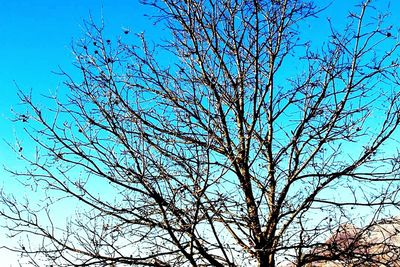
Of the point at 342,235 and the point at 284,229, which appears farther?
the point at 342,235

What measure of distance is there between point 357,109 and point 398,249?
1.72 metres

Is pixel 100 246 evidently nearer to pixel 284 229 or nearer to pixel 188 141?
pixel 188 141

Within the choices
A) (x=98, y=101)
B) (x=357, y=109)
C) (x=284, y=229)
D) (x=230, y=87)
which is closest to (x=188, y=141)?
(x=230, y=87)

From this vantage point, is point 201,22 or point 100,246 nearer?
point 100,246

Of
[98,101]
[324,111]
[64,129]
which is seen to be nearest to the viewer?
[64,129]

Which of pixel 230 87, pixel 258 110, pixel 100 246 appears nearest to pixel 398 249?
pixel 258 110

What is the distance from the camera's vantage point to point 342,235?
18.6ft

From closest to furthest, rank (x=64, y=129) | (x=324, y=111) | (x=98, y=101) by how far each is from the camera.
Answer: (x=64, y=129) → (x=98, y=101) → (x=324, y=111)

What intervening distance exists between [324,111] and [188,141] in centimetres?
173

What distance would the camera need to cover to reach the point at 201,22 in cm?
557

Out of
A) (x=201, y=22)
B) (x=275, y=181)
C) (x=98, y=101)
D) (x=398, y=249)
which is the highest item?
(x=201, y=22)

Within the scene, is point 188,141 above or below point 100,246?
above

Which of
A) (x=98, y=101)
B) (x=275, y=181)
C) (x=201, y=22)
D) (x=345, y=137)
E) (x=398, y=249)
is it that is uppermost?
(x=201, y=22)

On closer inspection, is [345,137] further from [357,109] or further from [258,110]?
[258,110]
